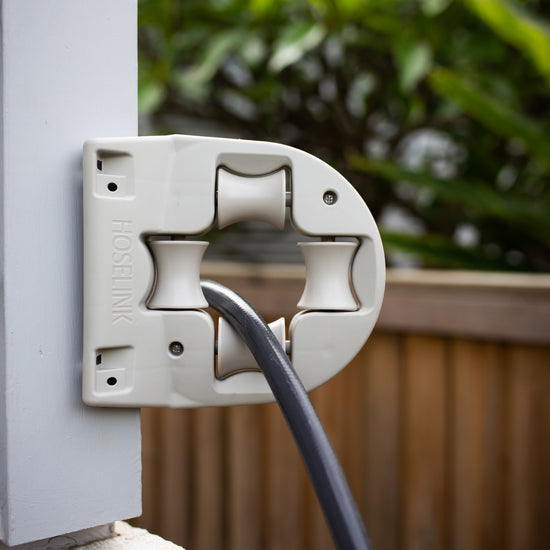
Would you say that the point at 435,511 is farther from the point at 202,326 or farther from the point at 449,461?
the point at 202,326

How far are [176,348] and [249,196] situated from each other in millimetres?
99

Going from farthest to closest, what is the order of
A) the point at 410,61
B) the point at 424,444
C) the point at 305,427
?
the point at 410,61
the point at 424,444
the point at 305,427

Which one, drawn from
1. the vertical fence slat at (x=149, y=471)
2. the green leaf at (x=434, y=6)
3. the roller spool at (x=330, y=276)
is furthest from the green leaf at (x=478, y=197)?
the roller spool at (x=330, y=276)

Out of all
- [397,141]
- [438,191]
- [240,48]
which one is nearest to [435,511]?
[438,191]

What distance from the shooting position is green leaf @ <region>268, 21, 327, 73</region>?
4.48 feet

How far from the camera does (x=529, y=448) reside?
990 millimetres

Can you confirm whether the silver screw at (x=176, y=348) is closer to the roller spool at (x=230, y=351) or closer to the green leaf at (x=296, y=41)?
the roller spool at (x=230, y=351)

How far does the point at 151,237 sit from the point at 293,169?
9 centimetres

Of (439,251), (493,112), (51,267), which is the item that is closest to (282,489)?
(439,251)

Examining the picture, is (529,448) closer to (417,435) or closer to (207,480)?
(417,435)

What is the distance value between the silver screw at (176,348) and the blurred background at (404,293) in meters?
0.75

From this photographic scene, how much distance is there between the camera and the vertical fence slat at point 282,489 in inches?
48.7

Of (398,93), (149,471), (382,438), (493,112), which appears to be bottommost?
(149,471)

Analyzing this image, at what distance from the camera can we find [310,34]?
145 cm
